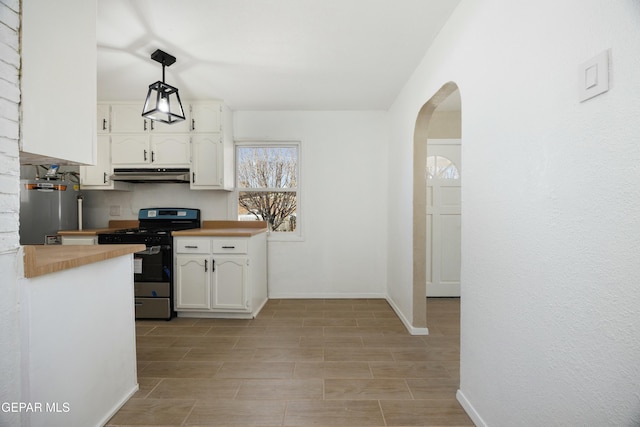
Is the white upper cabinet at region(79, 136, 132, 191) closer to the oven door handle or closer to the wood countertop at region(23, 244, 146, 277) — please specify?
the oven door handle

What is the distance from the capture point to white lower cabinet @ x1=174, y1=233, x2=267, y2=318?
10.8ft

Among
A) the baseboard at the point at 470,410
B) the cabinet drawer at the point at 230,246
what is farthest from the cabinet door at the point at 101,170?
the baseboard at the point at 470,410

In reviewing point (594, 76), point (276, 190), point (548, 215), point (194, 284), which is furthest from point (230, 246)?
point (594, 76)

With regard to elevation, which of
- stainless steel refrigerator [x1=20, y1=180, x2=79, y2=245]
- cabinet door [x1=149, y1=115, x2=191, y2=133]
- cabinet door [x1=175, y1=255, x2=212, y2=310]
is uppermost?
cabinet door [x1=149, y1=115, x2=191, y2=133]

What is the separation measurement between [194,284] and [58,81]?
7.70ft

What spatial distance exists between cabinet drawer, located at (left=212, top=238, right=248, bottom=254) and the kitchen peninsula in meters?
1.41

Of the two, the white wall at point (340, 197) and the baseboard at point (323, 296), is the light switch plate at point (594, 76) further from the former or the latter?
the baseboard at point (323, 296)

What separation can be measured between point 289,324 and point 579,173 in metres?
2.75

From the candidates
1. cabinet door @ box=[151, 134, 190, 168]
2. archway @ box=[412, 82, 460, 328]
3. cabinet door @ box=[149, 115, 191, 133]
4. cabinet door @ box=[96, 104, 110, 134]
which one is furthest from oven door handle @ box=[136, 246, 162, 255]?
archway @ box=[412, 82, 460, 328]

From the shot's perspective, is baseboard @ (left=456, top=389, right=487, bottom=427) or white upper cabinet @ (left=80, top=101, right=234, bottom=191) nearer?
baseboard @ (left=456, top=389, right=487, bottom=427)

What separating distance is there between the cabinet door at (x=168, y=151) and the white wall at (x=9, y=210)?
2.51 m

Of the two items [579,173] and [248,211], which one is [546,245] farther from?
[248,211]

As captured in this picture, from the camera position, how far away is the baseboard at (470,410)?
1.63 metres

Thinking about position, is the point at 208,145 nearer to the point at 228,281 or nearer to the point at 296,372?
the point at 228,281
